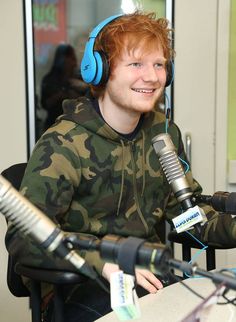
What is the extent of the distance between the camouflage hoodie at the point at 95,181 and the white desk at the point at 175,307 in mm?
378

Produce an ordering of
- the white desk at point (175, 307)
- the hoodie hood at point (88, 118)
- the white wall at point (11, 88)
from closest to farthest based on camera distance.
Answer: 1. the white desk at point (175, 307)
2. the hoodie hood at point (88, 118)
3. the white wall at point (11, 88)

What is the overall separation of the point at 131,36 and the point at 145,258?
918 mm

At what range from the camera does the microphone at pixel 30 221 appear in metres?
0.63

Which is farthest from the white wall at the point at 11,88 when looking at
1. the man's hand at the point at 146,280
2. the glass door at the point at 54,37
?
the man's hand at the point at 146,280

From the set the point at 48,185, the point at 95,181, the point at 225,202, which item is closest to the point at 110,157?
the point at 95,181

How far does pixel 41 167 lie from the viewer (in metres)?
1.33

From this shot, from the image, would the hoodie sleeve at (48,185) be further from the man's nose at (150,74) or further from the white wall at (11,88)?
the white wall at (11,88)

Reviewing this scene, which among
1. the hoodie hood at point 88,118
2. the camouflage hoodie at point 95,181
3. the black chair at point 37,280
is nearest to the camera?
the black chair at point 37,280

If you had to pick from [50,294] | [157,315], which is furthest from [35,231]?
[50,294]

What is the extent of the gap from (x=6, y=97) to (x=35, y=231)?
1.67 m

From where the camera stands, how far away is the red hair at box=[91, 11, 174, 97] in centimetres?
140

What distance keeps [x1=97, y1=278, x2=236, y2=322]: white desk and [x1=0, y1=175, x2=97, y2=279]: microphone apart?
0.36 m

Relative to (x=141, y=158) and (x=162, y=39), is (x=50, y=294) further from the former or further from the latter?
(x=162, y=39)

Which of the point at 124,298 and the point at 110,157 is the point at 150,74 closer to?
the point at 110,157
